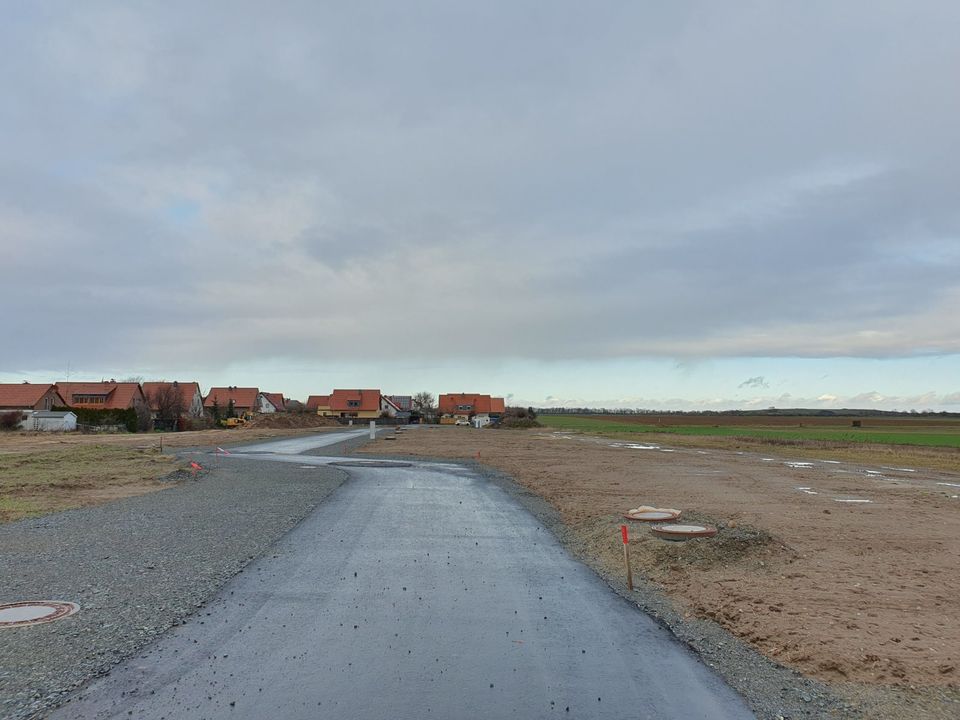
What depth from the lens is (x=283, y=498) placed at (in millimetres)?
17938

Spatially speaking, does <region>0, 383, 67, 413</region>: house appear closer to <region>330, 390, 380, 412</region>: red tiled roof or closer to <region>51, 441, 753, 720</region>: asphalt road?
<region>330, 390, 380, 412</region>: red tiled roof

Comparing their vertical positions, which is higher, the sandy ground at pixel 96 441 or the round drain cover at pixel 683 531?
the sandy ground at pixel 96 441

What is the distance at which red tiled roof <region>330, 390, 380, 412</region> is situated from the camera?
405 feet

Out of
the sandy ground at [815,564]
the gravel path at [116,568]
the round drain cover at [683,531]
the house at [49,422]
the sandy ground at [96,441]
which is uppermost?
the house at [49,422]

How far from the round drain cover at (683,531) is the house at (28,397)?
262 ft

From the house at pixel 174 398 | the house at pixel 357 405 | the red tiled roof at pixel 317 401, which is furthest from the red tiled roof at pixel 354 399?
the house at pixel 174 398

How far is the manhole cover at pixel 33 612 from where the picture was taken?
6.93m

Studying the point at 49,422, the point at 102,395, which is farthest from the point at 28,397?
the point at 49,422

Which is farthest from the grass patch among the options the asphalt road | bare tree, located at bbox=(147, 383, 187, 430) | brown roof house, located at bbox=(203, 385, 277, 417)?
Result: brown roof house, located at bbox=(203, 385, 277, 417)

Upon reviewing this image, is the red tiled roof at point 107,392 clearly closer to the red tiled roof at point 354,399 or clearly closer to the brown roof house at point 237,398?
the brown roof house at point 237,398

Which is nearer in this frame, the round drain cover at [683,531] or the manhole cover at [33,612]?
the manhole cover at [33,612]

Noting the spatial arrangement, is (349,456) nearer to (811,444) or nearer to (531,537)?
(531,537)

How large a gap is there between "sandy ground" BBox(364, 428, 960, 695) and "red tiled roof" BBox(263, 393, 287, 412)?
401ft

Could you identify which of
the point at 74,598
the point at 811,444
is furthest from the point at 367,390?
the point at 74,598
